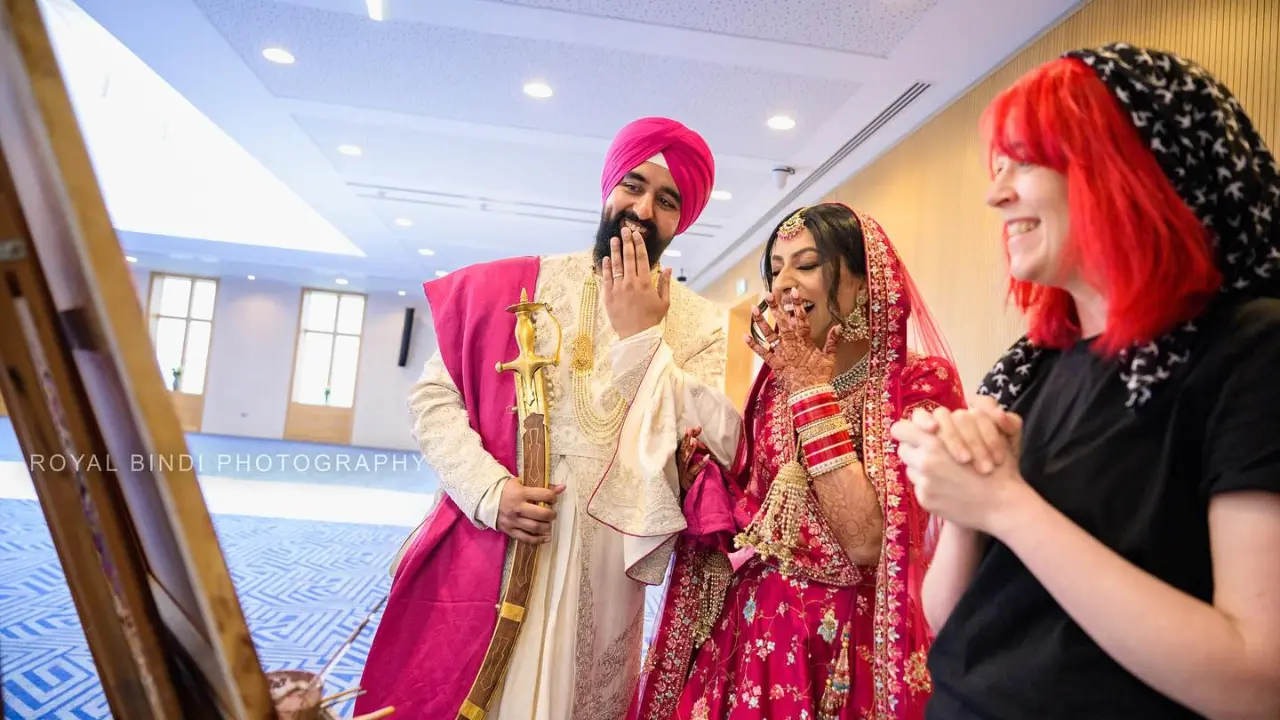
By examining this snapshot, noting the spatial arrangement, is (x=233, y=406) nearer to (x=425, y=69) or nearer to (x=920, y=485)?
(x=425, y=69)

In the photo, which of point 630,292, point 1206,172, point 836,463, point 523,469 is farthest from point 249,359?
point 1206,172

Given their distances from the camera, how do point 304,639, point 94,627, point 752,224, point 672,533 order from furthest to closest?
point 752,224, point 304,639, point 672,533, point 94,627

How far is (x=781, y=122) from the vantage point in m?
4.83

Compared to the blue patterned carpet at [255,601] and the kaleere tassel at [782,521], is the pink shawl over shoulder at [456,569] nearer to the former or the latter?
the kaleere tassel at [782,521]

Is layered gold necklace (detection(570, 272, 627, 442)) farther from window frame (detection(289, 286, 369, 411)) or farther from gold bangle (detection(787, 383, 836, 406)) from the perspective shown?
window frame (detection(289, 286, 369, 411))

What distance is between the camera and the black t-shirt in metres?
0.64

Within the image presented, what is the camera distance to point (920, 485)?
0.77 meters

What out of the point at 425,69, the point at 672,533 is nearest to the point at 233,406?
the point at 425,69

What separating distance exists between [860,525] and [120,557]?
1.04 metres

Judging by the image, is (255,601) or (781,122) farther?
(781,122)

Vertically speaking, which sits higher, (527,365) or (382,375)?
(382,375)

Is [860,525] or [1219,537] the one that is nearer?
[1219,537]

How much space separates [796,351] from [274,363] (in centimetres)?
1702

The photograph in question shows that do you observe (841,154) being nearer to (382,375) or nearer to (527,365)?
(527,365)
